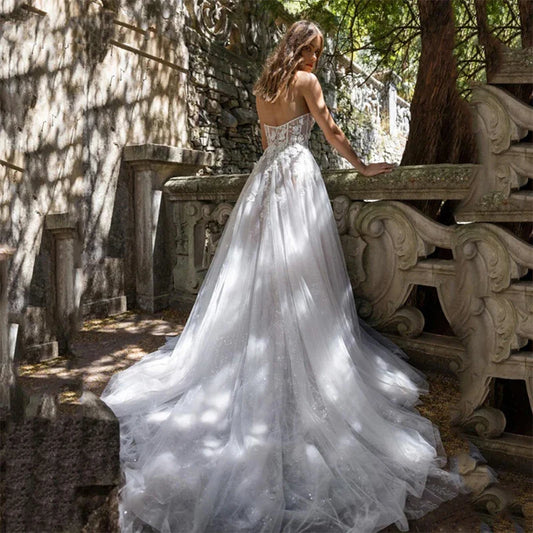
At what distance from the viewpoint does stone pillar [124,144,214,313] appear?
17.9 feet

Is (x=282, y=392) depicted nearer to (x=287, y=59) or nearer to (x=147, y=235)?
(x=287, y=59)

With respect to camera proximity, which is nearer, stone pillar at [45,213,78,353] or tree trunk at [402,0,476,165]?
tree trunk at [402,0,476,165]

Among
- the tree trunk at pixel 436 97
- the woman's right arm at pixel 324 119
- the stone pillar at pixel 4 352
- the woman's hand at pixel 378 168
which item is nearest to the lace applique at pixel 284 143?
the woman's right arm at pixel 324 119

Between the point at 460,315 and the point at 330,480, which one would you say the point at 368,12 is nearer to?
the point at 460,315

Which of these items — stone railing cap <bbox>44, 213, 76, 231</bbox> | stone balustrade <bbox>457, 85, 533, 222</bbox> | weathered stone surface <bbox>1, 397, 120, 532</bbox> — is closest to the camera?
weathered stone surface <bbox>1, 397, 120, 532</bbox>

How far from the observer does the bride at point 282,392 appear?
104 inches

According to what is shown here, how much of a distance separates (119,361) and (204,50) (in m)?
5.13

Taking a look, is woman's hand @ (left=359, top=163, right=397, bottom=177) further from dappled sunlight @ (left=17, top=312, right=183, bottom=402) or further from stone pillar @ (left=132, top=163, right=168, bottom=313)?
stone pillar @ (left=132, top=163, right=168, bottom=313)

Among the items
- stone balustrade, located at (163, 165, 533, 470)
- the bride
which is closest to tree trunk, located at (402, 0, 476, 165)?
stone balustrade, located at (163, 165, 533, 470)

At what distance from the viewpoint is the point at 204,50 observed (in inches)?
322

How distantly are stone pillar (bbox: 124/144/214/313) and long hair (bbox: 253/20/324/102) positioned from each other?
185 centimetres

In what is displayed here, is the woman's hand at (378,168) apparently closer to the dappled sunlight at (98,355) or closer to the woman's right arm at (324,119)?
the woman's right arm at (324,119)

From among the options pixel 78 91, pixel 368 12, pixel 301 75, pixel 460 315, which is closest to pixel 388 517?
pixel 460 315

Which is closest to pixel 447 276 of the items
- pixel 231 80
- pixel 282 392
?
pixel 282 392
